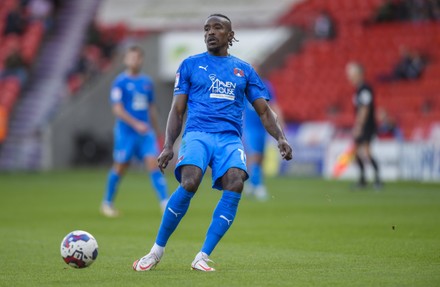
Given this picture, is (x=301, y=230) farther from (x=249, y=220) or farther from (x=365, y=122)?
(x=365, y=122)

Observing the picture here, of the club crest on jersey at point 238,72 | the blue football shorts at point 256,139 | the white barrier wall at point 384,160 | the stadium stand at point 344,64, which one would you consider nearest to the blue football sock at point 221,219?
the club crest on jersey at point 238,72

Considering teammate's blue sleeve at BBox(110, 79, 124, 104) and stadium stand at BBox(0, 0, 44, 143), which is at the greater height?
stadium stand at BBox(0, 0, 44, 143)

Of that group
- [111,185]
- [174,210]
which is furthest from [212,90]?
[111,185]

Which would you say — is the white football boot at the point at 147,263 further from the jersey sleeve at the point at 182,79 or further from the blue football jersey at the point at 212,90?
the jersey sleeve at the point at 182,79

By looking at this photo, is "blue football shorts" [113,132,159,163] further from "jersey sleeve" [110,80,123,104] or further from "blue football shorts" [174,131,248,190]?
"blue football shorts" [174,131,248,190]

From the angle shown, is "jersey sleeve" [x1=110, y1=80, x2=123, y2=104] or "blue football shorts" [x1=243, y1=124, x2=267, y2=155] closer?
"jersey sleeve" [x1=110, y1=80, x2=123, y2=104]

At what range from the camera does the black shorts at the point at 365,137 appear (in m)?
21.0

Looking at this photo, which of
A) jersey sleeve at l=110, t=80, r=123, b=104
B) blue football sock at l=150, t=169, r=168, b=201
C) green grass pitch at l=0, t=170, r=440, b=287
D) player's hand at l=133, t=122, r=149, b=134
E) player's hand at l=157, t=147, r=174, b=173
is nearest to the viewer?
green grass pitch at l=0, t=170, r=440, b=287

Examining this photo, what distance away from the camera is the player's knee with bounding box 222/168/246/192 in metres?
8.79

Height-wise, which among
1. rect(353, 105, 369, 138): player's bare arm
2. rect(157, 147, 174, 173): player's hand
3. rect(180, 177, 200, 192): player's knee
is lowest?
rect(180, 177, 200, 192): player's knee

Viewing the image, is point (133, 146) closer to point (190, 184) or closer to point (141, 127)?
point (141, 127)

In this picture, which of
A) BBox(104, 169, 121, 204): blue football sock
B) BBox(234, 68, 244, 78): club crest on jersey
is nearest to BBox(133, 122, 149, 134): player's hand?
BBox(104, 169, 121, 204): blue football sock

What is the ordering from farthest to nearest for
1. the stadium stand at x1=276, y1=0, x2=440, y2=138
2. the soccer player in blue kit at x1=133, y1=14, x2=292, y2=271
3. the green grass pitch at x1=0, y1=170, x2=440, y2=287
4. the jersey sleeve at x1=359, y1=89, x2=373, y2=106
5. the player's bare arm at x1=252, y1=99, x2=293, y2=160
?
the stadium stand at x1=276, y1=0, x2=440, y2=138, the jersey sleeve at x1=359, y1=89, x2=373, y2=106, the player's bare arm at x1=252, y1=99, x2=293, y2=160, the soccer player in blue kit at x1=133, y1=14, x2=292, y2=271, the green grass pitch at x1=0, y1=170, x2=440, y2=287

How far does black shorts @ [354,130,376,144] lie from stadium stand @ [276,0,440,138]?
5168 millimetres
